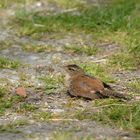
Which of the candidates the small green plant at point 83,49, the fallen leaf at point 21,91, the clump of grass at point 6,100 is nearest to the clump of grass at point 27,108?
the clump of grass at point 6,100

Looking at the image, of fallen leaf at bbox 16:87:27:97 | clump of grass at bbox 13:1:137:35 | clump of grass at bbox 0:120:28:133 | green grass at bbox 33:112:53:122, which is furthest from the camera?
clump of grass at bbox 13:1:137:35

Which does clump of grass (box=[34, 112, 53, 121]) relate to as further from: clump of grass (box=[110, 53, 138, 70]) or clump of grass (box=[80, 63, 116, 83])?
clump of grass (box=[110, 53, 138, 70])

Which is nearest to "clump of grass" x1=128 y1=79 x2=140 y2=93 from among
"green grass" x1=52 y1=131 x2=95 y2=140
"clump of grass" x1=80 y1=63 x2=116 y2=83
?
"clump of grass" x1=80 y1=63 x2=116 y2=83

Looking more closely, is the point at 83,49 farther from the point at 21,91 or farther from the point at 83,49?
the point at 21,91

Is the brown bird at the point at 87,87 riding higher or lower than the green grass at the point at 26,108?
higher

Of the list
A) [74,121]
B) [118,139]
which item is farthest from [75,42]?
[118,139]

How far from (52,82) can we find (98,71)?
69 centimetres

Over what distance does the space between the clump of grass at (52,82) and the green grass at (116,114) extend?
2.21 feet

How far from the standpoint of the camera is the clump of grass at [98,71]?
7502 mm

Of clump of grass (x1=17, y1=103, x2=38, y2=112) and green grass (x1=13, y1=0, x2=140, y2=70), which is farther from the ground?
green grass (x1=13, y1=0, x2=140, y2=70)

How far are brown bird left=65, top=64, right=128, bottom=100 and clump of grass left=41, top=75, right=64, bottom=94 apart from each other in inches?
9.6

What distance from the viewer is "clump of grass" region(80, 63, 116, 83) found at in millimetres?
7502

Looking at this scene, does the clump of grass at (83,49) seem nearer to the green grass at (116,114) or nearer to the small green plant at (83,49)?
the small green plant at (83,49)

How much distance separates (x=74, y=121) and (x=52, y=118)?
0.71 ft
